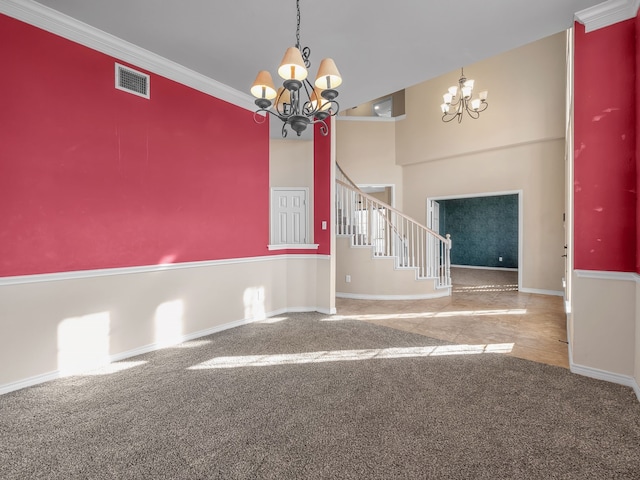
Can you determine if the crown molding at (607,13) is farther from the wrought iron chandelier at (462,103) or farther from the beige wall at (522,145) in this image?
the beige wall at (522,145)

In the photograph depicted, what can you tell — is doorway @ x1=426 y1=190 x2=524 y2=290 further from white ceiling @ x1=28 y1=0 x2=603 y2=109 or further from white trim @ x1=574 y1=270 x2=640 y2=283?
white trim @ x1=574 y1=270 x2=640 y2=283

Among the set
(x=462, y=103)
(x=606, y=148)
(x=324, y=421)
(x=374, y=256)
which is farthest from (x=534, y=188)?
(x=324, y=421)

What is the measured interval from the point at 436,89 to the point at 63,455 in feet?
28.7

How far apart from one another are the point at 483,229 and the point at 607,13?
8.98 metres

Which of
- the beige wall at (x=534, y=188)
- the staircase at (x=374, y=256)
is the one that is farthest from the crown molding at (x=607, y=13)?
the beige wall at (x=534, y=188)

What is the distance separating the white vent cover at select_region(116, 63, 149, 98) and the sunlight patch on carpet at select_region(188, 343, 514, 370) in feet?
8.98

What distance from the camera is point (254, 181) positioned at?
434 cm

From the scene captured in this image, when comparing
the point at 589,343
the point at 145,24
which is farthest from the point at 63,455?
the point at 589,343

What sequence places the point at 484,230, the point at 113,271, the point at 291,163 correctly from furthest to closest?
→ 1. the point at 484,230
2. the point at 291,163
3. the point at 113,271

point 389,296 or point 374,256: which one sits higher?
point 374,256

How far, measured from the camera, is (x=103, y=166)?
293 cm

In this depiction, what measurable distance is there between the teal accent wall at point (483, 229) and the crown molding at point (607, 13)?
7.89 metres

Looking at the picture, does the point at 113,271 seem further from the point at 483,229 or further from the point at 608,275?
the point at 483,229

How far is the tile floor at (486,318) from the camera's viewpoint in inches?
136
